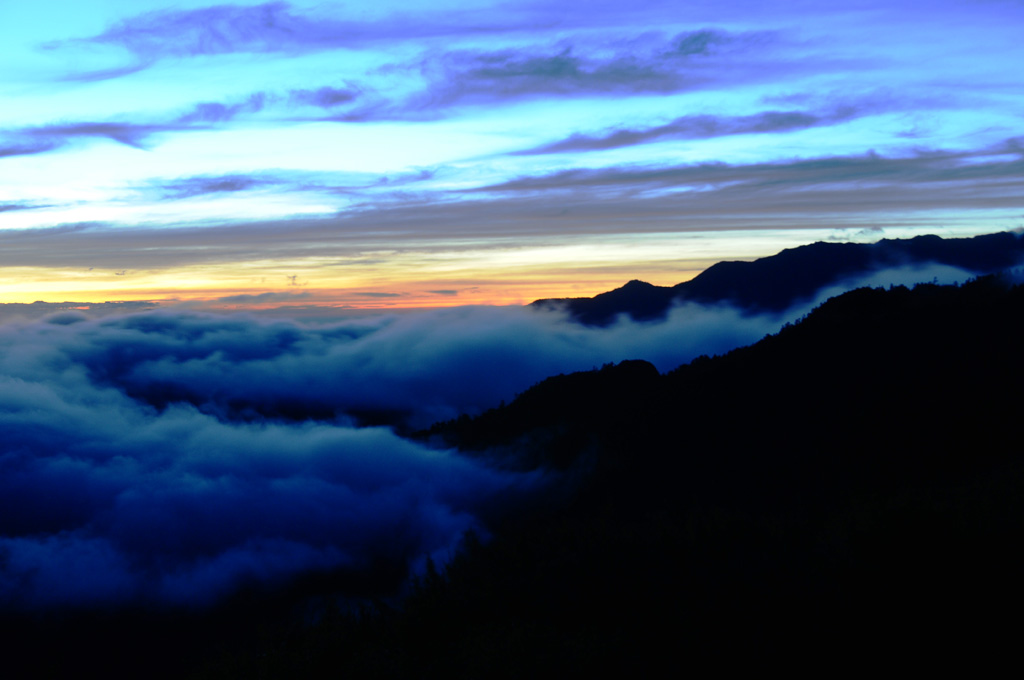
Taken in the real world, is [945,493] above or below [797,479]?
above

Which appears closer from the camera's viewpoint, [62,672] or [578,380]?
[62,672]

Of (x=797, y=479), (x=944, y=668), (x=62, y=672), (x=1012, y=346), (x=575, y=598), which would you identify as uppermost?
(x=1012, y=346)

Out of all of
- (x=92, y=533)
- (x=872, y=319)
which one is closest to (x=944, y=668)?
(x=872, y=319)

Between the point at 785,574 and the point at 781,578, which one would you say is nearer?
the point at 781,578

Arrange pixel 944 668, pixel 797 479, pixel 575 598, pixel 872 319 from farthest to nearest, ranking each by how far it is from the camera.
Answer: pixel 872 319
pixel 797 479
pixel 575 598
pixel 944 668

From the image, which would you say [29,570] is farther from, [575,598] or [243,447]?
[575,598]

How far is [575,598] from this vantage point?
60.1ft

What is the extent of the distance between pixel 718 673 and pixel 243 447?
515 ft

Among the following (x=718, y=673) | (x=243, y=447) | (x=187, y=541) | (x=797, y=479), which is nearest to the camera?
(x=718, y=673)

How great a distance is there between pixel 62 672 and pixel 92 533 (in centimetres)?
4264

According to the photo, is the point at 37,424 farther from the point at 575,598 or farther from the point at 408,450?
the point at 575,598

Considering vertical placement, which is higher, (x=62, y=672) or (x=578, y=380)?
(x=578, y=380)

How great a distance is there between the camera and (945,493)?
72.0ft

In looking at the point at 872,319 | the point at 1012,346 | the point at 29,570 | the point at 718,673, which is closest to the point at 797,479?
the point at 1012,346
